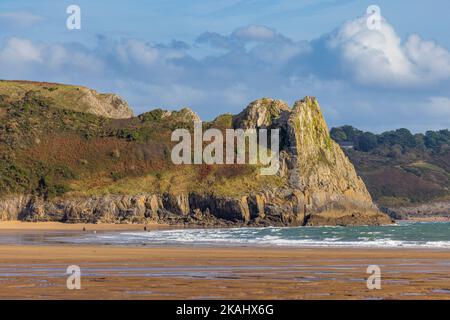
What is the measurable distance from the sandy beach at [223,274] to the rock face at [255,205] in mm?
67690

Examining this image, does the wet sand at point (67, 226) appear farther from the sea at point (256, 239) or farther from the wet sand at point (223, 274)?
the wet sand at point (223, 274)

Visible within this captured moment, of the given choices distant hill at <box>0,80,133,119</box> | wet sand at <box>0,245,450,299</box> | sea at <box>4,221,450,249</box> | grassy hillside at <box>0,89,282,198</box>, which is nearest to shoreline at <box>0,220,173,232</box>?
grassy hillside at <box>0,89,282,198</box>

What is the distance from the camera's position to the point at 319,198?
11894cm

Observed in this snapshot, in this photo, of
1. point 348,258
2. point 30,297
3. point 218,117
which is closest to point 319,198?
point 218,117

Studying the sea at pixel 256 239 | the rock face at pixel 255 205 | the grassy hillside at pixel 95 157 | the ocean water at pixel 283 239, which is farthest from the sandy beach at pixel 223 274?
the grassy hillside at pixel 95 157

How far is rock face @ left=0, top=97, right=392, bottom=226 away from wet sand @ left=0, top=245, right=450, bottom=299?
68203 mm

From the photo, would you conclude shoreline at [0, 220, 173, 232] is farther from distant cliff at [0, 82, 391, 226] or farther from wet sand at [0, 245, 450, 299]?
wet sand at [0, 245, 450, 299]

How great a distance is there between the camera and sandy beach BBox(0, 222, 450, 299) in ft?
80.8

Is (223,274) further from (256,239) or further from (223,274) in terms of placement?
(256,239)

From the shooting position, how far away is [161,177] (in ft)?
411

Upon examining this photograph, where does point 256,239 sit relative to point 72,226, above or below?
above

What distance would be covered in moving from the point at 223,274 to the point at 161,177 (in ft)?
309

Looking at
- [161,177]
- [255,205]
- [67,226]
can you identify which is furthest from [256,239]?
[161,177]
